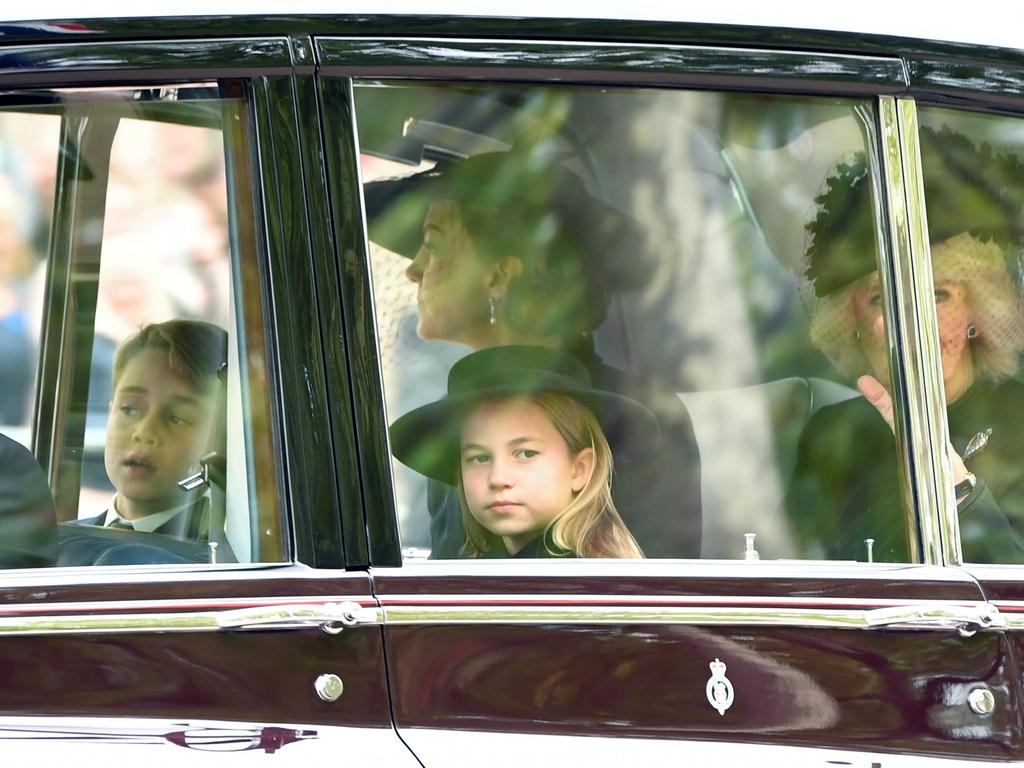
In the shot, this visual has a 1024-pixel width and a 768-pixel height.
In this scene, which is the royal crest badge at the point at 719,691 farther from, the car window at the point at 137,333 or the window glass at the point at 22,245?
the window glass at the point at 22,245

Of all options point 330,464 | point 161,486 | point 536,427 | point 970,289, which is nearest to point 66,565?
point 161,486

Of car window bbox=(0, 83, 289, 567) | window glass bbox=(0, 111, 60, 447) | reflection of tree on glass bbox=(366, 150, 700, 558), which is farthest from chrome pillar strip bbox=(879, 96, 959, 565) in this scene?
window glass bbox=(0, 111, 60, 447)

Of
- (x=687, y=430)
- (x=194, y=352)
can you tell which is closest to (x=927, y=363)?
(x=687, y=430)

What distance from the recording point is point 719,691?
2.27 m

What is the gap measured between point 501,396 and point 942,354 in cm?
73

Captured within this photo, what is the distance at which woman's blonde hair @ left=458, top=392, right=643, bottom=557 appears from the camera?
236 centimetres

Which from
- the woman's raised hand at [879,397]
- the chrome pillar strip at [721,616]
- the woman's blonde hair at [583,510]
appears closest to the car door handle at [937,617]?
the chrome pillar strip at [721,616]

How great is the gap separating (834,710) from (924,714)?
0.48 ft

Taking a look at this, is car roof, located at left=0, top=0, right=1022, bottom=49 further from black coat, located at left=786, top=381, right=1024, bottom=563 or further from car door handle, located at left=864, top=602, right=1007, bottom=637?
car door handle, located at left=864, top=602, right=1007, bottom=637

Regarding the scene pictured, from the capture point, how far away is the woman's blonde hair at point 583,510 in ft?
7.75

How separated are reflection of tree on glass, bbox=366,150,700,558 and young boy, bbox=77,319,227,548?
334mm

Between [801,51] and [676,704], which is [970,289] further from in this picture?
[676,704]

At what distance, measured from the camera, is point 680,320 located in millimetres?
Answer: 2455

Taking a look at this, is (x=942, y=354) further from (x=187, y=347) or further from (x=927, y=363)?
(x=187, y=347)
